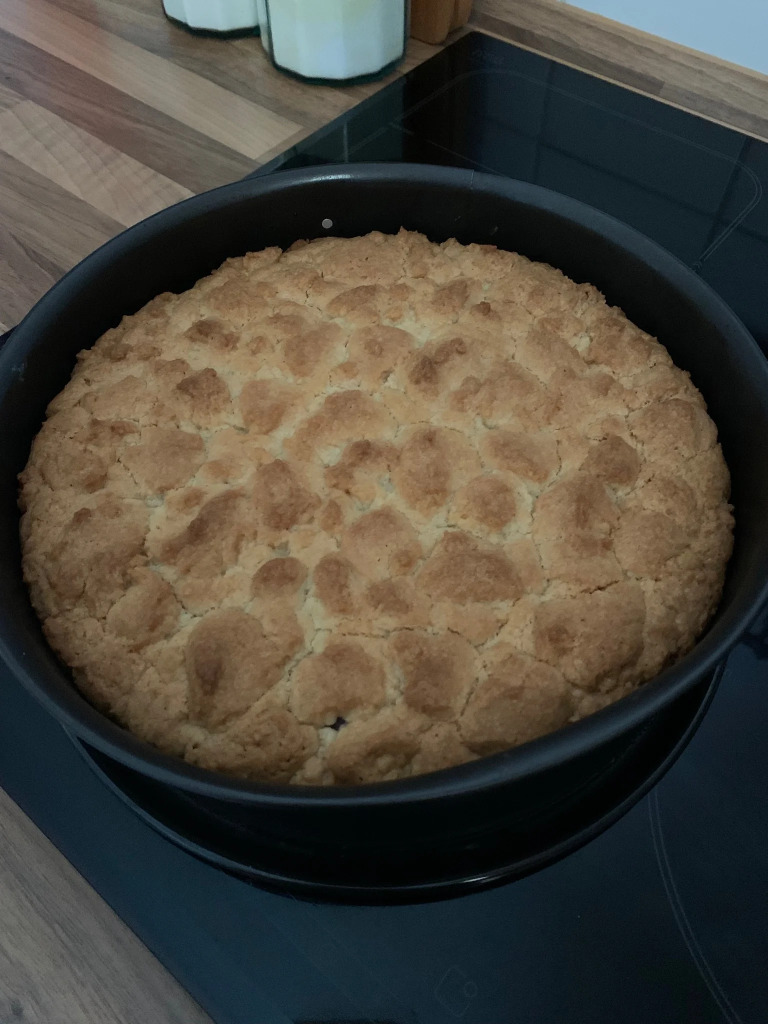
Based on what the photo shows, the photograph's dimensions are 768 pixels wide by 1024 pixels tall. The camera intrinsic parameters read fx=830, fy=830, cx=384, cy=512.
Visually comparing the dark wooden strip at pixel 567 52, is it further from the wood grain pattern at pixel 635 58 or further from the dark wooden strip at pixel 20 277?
the dark wooden strip at pixel 20 277

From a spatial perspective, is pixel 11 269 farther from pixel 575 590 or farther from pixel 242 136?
pixel 575 590

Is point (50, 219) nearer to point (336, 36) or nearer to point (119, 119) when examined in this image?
point (119, 119)

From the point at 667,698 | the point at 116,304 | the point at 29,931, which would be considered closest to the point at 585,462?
the point at 667,698

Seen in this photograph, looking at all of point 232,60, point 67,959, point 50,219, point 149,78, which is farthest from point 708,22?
point 67,959

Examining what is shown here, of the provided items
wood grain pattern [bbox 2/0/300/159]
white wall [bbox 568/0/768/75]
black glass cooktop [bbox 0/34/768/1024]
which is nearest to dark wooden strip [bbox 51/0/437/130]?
wood grain pattern [bbox 2/0/300/159]

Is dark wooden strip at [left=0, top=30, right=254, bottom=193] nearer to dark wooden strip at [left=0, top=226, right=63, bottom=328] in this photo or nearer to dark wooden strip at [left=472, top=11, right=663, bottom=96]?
dark wooden strip at [left=0, top=226, right=63, bottom=328]

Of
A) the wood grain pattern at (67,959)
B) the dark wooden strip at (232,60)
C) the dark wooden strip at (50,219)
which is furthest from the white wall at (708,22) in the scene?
the wood grain pattern at (67,959)
